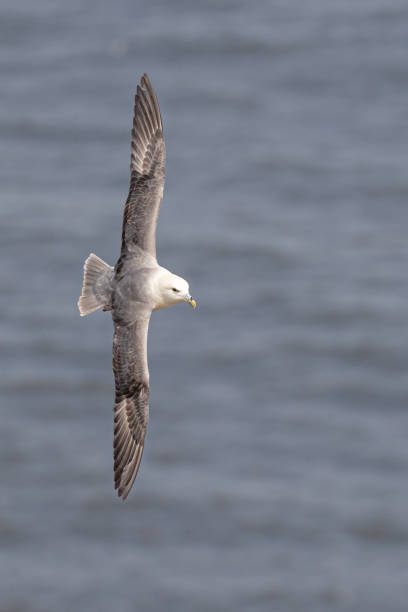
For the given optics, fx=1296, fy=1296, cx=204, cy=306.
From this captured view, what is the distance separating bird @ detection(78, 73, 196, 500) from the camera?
1473 centimetres

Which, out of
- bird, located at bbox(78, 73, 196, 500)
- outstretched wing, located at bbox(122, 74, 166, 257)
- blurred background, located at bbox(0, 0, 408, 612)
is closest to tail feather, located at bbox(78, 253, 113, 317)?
bird, located at bbox(78, 73, 196, 500)

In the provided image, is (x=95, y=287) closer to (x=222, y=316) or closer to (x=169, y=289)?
(x=169, y=289)

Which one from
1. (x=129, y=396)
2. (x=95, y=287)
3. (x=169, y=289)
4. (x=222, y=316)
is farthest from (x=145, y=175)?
(x=222, y=316)

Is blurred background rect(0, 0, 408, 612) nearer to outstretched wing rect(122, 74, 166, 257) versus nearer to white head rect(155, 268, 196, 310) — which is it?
outstretched wing rect(122, 74, 166, 257)

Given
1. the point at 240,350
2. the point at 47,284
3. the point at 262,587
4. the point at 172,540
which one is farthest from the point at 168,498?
the point at 47,284

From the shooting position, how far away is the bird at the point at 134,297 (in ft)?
48.3

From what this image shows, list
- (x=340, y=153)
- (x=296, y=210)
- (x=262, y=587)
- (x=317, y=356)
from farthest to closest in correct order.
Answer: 1. (x=340, y=153)
2. (x=296, y=210)
3. (x=317, y=356)
4. (x=262, y=587)

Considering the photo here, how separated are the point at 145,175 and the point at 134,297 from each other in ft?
6.95

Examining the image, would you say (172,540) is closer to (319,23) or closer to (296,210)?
(296,210)

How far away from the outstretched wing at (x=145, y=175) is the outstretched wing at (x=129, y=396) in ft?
3.41

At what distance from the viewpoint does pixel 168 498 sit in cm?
4616

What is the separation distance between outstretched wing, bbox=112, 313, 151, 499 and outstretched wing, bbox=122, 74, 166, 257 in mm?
1038

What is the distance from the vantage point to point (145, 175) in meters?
16.2

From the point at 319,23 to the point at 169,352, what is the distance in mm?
26720
